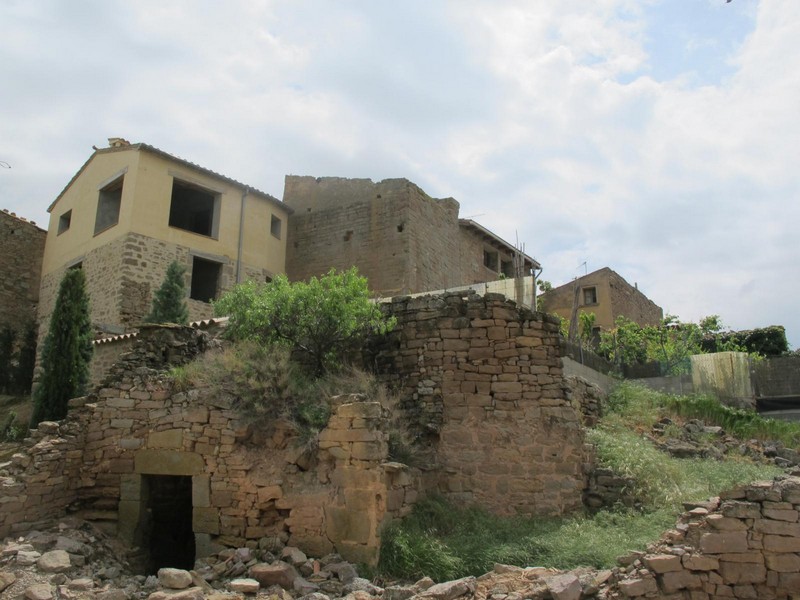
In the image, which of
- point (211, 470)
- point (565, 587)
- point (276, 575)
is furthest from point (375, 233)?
point (565, 587)

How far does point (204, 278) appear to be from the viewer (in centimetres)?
2097

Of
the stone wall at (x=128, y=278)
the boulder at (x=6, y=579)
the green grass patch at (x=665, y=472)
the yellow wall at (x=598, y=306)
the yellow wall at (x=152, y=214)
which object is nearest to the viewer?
the boulder at (x=6, y=579)

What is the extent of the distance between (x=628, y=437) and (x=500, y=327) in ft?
12.2

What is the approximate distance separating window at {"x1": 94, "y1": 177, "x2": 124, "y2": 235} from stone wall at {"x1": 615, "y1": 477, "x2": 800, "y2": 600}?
18366mm

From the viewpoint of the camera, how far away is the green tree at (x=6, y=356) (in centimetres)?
1958

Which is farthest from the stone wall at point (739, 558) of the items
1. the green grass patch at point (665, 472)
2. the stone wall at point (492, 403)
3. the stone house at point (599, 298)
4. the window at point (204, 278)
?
the stone house at point (599, 298)

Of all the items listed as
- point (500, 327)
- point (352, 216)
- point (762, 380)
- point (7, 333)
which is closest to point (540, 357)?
point (500, 327)

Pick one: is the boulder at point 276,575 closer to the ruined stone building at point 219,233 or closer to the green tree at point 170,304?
the green tree at point 170,304

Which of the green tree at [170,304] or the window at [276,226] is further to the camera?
the window at [276,226]

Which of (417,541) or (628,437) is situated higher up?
(628,437)

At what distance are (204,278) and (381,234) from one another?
5900 mm

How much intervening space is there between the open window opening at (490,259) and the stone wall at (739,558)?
20.2 meters

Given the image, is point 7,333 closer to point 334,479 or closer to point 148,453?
point 148,453

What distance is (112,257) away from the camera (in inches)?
747
